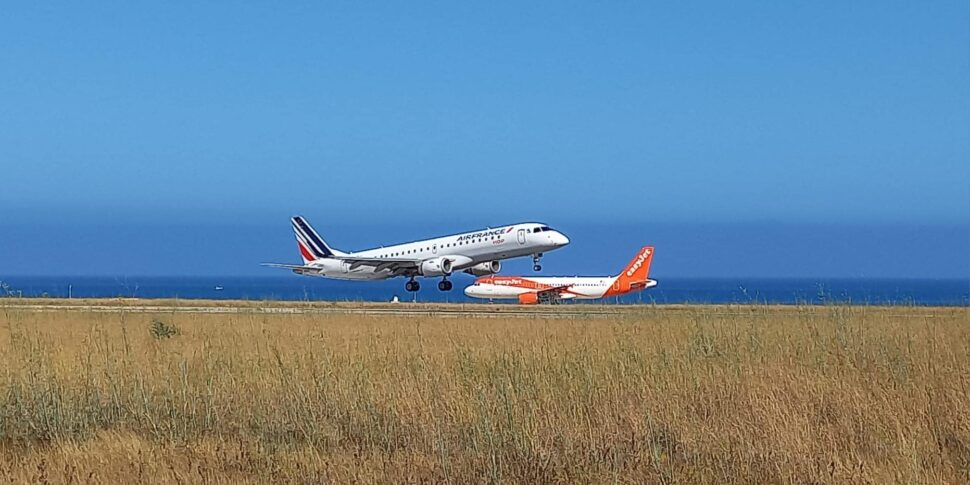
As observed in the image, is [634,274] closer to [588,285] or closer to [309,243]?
[588,285]

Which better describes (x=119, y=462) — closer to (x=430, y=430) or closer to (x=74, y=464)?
(x=74, y=464)

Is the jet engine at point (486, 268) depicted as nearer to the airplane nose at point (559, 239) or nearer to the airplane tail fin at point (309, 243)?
the airplane nose at point (559, 239)

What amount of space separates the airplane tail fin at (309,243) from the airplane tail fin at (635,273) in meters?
18.4

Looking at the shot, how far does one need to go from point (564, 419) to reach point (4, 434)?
544cm

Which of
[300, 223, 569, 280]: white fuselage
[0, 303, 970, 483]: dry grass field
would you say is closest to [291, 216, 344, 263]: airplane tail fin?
[300, 223, 569, 280]: white fuselage

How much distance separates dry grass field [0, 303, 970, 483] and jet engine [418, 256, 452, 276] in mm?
35589

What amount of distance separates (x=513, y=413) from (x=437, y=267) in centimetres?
4201

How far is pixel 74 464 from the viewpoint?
8805 mm

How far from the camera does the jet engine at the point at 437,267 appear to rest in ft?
170

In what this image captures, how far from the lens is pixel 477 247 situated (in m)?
51.5

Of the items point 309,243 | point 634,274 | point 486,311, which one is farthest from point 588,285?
point 486,311

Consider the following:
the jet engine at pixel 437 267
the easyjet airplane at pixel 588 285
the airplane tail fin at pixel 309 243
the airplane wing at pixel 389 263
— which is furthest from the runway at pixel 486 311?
the easyjet airplane at pixel 588 285

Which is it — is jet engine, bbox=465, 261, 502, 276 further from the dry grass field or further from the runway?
the dry grass field

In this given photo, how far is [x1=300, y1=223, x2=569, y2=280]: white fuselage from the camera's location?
4950cm
